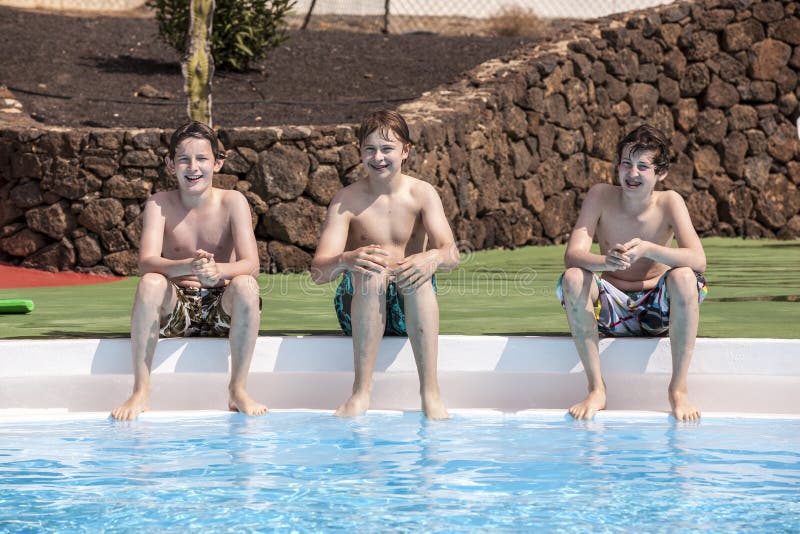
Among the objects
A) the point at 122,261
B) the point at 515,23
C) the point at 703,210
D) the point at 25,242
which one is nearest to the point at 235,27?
the point at 25,242

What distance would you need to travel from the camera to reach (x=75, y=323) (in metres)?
6.58

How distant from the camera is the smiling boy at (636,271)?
15.5ft

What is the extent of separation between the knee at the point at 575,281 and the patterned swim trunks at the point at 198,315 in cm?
146

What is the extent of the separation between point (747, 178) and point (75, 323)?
34.8 ft

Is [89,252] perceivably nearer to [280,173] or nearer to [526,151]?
[280,173]

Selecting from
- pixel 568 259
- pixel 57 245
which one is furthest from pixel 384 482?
pixel 57 245

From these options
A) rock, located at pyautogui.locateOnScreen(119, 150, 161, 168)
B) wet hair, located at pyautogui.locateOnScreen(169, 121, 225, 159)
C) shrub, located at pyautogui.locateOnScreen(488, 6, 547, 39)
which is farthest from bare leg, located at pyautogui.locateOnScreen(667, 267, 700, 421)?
shrub, located at pyautogui.locateOnScreen(488, 6, 547, 39)

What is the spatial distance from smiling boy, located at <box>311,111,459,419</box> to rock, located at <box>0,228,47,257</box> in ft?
19.8

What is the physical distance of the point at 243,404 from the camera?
4.88 meters

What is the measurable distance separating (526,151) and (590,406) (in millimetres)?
A: 8898

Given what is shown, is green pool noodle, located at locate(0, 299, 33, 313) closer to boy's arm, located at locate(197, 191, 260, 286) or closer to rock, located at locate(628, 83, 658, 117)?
boy's arm, located at locate(197, 191, 260, 286)

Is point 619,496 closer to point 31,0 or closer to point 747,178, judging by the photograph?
point 747,178

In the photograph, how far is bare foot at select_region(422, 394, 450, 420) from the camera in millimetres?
4805

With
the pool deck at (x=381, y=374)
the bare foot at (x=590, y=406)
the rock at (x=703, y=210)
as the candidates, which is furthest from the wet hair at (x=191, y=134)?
the rock at (x=703, y=210)
